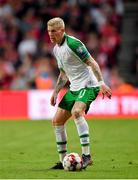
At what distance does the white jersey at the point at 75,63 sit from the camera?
10938mm

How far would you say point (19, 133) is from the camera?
58.5ft

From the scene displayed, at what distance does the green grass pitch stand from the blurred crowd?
10.0 feet

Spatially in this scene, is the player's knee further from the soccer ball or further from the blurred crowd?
the blurred crowd

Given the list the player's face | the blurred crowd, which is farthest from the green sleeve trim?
the blurred crowd

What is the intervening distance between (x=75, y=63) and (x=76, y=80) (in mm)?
261

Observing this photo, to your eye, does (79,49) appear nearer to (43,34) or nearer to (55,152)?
(55,152)

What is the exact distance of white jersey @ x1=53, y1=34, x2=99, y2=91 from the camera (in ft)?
35.9

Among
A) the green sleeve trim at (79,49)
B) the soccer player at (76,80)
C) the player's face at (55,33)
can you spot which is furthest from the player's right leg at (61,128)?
the player's face at (55,33)

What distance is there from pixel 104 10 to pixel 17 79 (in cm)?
380

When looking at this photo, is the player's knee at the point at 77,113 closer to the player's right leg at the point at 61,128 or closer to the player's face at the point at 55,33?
the player's right leg at the point at 61,128

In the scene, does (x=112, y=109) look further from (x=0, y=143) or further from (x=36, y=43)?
(x=0, y=143)

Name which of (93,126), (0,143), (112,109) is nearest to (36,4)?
(112,109)

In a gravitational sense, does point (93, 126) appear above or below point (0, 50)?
below

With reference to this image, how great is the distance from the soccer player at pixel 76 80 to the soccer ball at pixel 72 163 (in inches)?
5.2
